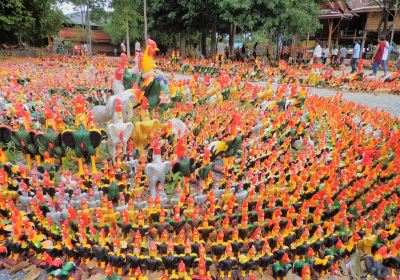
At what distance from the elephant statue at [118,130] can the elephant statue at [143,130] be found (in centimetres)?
20

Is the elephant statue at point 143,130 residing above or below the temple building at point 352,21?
below

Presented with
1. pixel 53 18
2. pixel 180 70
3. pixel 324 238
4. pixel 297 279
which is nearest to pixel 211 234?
pixel 297 279

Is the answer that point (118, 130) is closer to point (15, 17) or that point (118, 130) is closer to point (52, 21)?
point (15, 17)

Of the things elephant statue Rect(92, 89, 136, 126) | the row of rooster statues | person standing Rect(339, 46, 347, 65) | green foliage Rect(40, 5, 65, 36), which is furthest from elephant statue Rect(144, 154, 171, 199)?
green foliage Rect(40, 5, 65, 36)

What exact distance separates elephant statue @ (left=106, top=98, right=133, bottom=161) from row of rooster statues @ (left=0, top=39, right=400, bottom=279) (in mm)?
13

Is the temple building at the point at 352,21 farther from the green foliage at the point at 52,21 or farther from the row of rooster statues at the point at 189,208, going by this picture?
the row of rooster statues at the point at 189,208

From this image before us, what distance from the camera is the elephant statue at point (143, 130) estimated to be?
162 inches

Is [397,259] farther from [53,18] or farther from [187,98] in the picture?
[53,18]

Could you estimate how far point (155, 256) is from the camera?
2.46 m

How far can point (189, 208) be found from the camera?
9.54 ft

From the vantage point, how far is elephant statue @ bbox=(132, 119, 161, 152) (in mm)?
4120

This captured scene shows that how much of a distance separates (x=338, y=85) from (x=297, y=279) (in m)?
10.7

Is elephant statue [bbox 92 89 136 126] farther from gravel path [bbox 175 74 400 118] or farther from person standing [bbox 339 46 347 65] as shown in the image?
person standing [bbox 339 46 347 65]

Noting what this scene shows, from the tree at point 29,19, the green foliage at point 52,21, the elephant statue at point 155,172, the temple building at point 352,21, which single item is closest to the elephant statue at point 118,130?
the elephant statue at point 155,172
